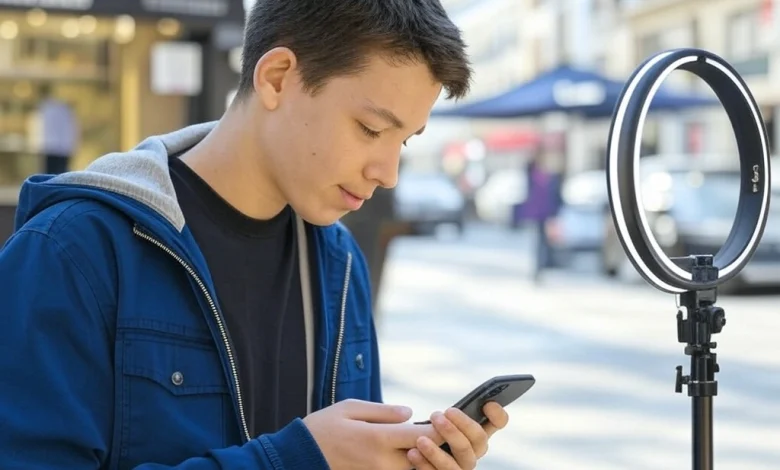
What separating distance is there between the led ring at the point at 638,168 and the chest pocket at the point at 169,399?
531mm

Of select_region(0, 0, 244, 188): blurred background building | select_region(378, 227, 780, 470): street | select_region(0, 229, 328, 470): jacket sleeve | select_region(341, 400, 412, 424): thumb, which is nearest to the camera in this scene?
select_region(0, 229, 328, 470): jacket sleeve

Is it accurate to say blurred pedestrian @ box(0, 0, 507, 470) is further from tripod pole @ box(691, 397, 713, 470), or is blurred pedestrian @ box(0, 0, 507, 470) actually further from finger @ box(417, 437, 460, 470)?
tripod pole @ box(691, 397, 713, 470)

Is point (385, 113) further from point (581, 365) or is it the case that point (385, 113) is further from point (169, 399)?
point (581, 365)

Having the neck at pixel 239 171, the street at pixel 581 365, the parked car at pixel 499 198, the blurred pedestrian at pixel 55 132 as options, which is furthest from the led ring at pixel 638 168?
the parked car at pixel 499 198

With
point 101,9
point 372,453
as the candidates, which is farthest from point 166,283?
point 101,9

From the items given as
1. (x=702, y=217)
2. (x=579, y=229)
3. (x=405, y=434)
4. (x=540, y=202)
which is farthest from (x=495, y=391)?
(x=579, y=229)

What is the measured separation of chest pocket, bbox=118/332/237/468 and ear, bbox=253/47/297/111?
33cm

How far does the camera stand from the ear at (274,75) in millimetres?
1601

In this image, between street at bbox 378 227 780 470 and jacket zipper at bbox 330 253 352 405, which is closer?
jacket zipper at bbox 330 253 352 405

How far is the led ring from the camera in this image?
1441 mm

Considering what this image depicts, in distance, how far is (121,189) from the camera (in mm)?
1540

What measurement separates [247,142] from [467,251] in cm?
2046

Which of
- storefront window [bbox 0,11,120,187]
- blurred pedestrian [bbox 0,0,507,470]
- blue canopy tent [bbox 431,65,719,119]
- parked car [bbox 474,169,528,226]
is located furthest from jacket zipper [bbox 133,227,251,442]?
parked car [bbox 474,169,528,226]

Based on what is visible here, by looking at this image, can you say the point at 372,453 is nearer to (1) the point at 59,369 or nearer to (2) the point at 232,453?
(2) the point at 232,453
